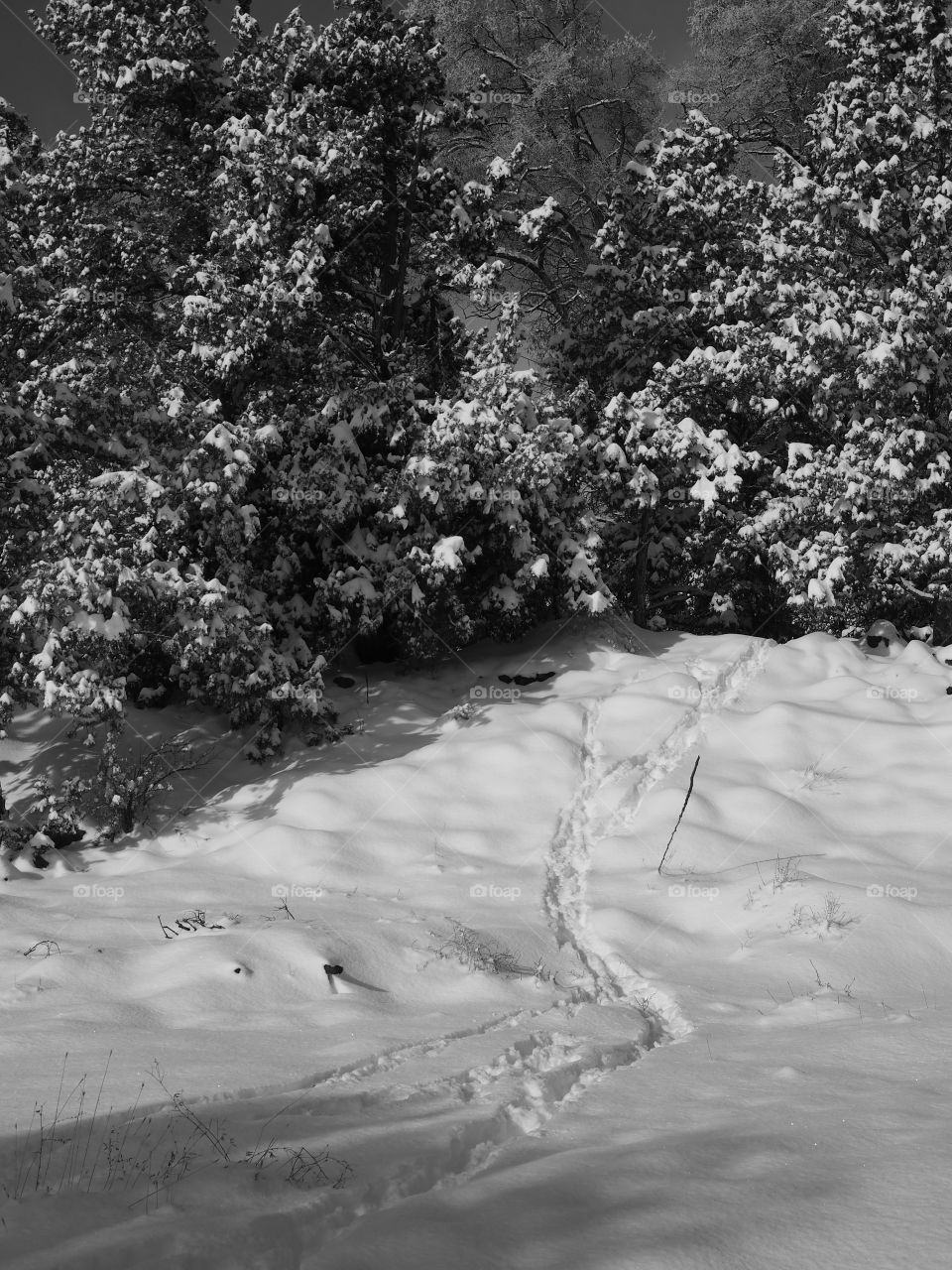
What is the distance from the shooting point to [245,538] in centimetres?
1577

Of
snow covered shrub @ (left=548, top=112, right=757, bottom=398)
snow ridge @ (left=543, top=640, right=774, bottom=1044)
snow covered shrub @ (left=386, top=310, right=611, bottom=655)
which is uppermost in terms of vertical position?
snow covered shrub @ (left=548, top=112, right=757, bottom=398)

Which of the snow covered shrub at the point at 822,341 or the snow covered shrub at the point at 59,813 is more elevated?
the snow covered shrub at the point at 822,341

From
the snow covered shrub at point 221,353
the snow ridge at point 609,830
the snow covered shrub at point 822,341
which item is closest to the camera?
the snow ridge at point 609,830

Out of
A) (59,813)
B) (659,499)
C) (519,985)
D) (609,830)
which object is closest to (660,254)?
(659,499)

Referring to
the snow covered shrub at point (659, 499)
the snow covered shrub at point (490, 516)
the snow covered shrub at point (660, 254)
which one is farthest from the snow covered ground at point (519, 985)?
the snow covered shrub at point (660, 254)

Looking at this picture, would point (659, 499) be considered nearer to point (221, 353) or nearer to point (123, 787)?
point (221, 353)

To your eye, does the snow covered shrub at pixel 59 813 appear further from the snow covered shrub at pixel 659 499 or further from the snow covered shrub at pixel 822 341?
the snow covered shrub at pixel 822 341

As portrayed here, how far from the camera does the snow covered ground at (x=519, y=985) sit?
12.1 feet

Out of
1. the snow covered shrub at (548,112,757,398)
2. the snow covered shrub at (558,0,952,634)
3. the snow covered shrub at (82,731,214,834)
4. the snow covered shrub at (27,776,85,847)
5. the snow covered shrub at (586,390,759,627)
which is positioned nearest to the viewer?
the snow covered shrub at (27,776,85,847)

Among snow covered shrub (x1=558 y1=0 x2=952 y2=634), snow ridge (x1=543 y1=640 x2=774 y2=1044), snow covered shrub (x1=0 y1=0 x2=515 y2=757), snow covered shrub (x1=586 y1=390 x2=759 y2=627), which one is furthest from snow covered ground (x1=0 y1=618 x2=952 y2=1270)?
snow covered shrub (x1=586 y1=390 x2=759 y2=627)

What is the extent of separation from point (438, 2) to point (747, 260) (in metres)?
10.6

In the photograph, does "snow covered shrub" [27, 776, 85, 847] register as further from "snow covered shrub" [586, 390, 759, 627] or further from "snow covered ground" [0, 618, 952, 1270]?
"snow covered shrub" [586, 390, 759, 627]

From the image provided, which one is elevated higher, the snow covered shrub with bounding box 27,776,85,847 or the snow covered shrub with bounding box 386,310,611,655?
the snow covered shrub with bounding box 386,310,611,655

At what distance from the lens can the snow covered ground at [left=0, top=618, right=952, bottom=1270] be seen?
12.1 feet
